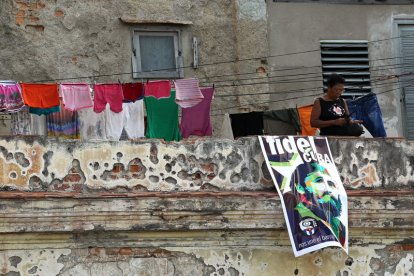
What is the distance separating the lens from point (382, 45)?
1911 centimetres

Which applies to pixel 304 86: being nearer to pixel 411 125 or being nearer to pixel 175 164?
pixel 411 125

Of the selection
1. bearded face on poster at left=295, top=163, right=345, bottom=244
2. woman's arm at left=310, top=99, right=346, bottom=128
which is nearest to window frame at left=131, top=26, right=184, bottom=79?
woman's arm at left=310, top=99, right=346, bottom=128

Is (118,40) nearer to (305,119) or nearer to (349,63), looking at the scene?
(305,119)

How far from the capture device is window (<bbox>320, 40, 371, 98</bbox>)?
61.7 feet

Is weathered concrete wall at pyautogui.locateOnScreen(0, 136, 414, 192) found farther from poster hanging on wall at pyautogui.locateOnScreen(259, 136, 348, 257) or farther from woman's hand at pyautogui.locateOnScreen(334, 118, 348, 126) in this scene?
woman's hand at pyautogui.locateOnScreen(334, 118, 348, 126)

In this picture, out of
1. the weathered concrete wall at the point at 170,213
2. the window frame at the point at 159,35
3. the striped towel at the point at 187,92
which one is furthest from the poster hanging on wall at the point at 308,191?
the window frame at the point at 159,35

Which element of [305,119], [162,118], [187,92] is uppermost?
[187,92]

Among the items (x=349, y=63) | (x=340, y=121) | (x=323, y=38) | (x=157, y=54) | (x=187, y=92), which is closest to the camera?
(x=340, y=121)

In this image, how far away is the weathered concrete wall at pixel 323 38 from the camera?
18.6 meters

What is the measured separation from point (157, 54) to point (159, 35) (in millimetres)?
305

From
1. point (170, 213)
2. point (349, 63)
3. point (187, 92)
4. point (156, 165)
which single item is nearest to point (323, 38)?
point (349, 63)

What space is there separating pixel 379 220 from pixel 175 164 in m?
2.11

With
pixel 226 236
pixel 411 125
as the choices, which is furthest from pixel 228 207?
pixel 411 125

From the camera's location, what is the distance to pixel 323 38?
18.8 metres
